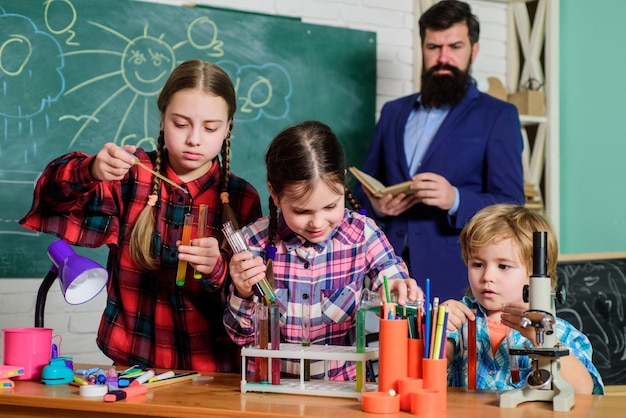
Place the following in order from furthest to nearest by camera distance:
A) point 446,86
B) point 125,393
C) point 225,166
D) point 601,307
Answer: point 446,86 → point 601,307 → point 225,166 → point 125,393

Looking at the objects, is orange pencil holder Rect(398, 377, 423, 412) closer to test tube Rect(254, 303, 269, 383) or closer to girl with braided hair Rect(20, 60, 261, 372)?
test tube Rect(254, 303, 269, 383)

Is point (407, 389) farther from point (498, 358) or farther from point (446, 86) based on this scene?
point (446, 86)

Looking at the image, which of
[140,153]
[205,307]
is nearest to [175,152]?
[140,153]

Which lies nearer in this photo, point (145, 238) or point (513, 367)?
point (513, 367)

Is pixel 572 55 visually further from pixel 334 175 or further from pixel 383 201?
pixel 334 175

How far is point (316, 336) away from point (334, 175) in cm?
38

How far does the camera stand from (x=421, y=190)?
3.31 metres

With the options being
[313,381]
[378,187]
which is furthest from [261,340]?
[378,187]

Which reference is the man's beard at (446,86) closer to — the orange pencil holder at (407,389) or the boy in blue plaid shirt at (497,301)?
the boy in blue plaid shirt at (497,301)

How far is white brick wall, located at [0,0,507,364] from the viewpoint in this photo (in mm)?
3523

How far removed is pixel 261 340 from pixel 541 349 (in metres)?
0.56

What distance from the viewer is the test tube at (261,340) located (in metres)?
1.75

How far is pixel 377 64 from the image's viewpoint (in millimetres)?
4383

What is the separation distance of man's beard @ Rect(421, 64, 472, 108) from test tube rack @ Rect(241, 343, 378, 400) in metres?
2.12
